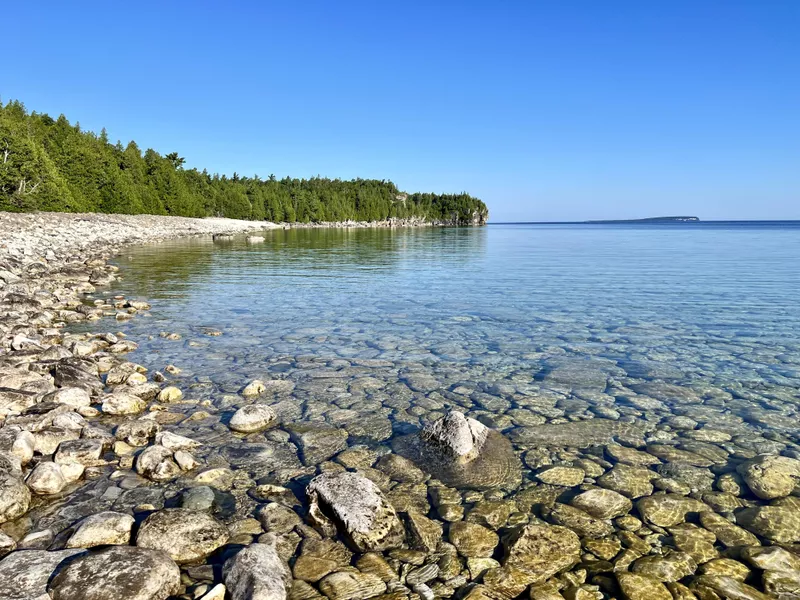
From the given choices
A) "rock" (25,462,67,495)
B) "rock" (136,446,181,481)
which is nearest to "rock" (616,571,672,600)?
"rock" (136,446,181,481)

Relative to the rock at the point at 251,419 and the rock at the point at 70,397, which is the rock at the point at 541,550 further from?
the rock at the point at 70,397

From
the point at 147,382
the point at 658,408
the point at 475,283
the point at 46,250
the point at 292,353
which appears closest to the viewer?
the point at 658,408

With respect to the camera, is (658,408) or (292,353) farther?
(292,353)

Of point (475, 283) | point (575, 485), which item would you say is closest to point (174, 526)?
point (575, 485)

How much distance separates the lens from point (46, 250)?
Result: 28594mm

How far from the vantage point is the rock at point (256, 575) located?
3.66 m

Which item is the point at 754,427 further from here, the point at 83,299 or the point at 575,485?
the point at 83,299

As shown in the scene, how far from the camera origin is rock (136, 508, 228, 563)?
14.1ft

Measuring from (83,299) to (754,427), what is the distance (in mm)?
18725

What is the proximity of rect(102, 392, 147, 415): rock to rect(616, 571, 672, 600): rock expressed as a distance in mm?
6718

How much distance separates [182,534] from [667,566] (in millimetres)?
4236

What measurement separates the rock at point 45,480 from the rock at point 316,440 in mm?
2608

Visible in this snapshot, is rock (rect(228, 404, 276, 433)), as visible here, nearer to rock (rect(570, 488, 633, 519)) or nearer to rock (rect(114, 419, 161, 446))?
rock (rect(114, 419, 161, 446))

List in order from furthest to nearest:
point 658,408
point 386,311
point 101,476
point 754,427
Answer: point 386,311 → point 658,408 → point 754,427 → point 101,476
